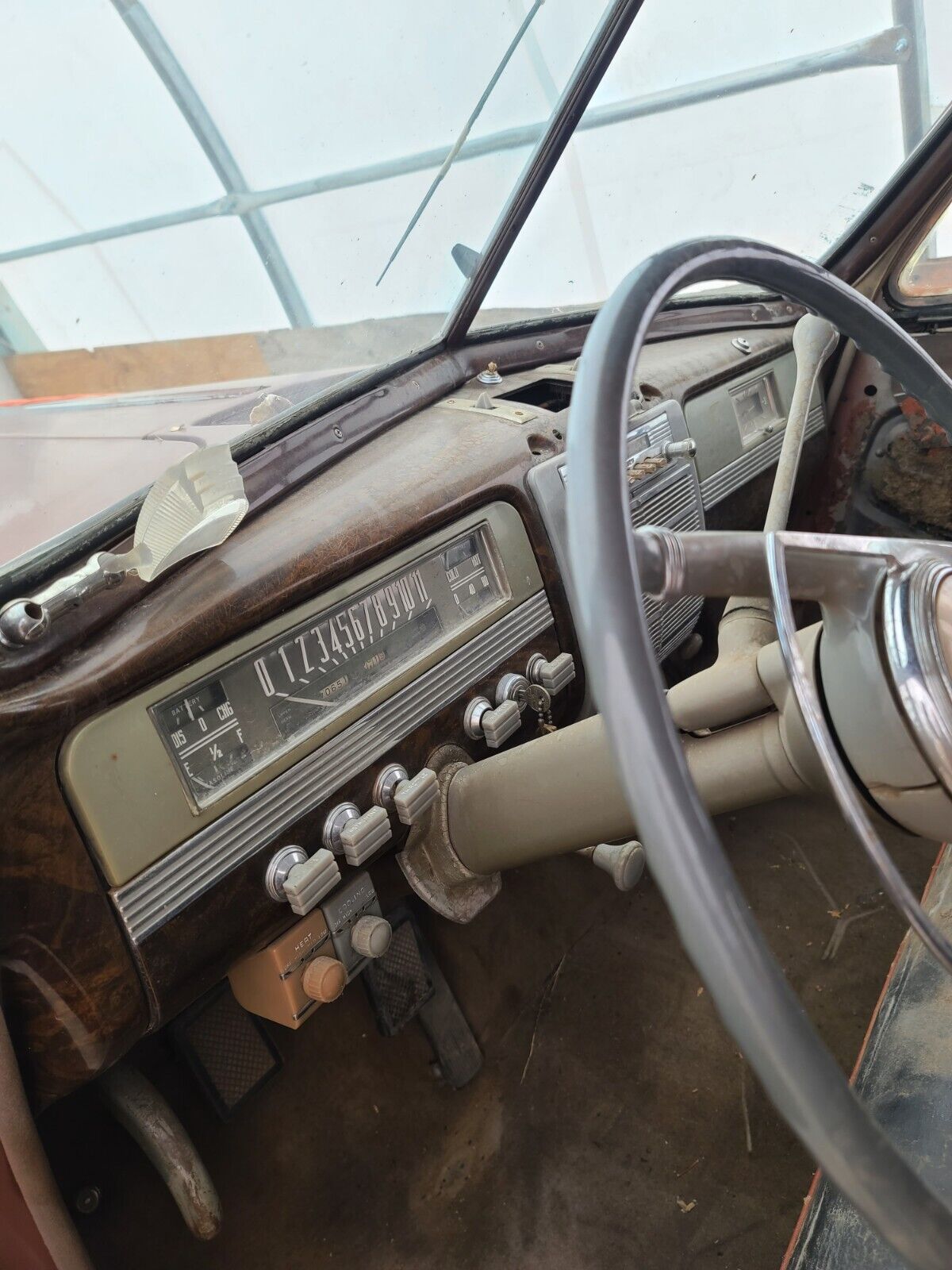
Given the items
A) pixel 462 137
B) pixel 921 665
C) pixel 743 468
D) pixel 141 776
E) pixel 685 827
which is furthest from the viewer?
pixel 743 468

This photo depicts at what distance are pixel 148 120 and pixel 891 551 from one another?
3.58 feet

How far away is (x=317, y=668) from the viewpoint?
1.03 metres

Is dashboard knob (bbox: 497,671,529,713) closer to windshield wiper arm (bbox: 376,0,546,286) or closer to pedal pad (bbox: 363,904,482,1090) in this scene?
pedal pad (bbox: 363,904,482,1090)

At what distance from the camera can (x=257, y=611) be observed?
0.95 metres

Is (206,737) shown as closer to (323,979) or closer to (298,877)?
(298,877)

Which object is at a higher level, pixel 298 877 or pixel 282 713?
pixel 282 713

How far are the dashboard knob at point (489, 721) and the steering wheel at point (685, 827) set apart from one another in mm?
597

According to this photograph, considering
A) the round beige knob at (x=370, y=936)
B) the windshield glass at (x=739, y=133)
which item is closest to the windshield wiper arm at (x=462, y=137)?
the windshield glass at (x=739, y=133)

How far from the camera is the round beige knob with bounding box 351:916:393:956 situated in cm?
111

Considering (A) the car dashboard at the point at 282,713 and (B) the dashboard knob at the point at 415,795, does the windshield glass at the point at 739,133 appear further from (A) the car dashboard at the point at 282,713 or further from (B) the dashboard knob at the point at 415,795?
(B) the dashboard knob at the point at 415,795

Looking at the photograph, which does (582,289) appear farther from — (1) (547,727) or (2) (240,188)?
(1) (547,727)

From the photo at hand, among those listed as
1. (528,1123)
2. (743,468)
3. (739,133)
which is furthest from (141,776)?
(739,133)

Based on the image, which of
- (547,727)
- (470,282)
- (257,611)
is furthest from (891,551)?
(470,282)

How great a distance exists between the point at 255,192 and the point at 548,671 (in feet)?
2.74
